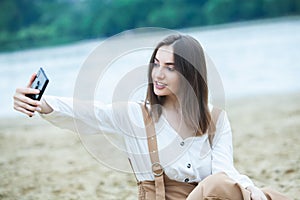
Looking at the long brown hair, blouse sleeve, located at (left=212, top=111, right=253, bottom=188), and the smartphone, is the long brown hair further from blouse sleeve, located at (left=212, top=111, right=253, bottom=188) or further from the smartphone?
the smartphone

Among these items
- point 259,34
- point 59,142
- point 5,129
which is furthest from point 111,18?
point 59,142

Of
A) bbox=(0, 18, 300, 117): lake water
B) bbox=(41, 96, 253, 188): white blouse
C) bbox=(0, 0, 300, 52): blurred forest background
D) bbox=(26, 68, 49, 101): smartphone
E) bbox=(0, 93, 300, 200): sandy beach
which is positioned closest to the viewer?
bbox=(26, 68, 49, 101): smartphone

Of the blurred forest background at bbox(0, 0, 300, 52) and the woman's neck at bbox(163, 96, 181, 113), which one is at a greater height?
the woman's neck at bbox(163, 96, 181, 113)

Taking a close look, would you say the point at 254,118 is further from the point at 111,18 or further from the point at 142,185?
the point at 111,18

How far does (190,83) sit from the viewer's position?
1.17m

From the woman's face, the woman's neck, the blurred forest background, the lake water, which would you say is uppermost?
the woman's face

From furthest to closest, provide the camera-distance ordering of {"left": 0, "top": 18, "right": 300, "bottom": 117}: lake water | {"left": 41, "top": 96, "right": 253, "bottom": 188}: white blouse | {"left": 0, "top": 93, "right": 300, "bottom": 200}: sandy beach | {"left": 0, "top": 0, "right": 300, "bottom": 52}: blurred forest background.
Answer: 1. {"left": 0, "top": 0, "right": 300, "bottom": 52}: blurred forest background
2. {"left": 0, "top": 18, "right": 300, "bottom": 117}: lake water
3. {"left": 0, "top": 93, "right": 300, "bottom": 200}: sandy beach
4. {"left": 41, "top": 96, "right": 253, "bottom": 188}: white blouse

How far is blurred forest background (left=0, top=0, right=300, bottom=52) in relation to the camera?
25.3ft

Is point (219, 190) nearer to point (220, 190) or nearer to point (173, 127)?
point (220, 190)

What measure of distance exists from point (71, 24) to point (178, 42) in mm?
7044

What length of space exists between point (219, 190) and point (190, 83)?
0.25 metres

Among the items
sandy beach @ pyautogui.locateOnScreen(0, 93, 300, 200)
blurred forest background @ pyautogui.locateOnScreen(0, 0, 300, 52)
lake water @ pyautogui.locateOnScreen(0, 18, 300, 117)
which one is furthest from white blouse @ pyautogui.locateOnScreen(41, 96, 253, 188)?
blurred forest background @ pyautogui.locateOnScreen(0, 0, 300, 52)

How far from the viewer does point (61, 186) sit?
213 centimetres

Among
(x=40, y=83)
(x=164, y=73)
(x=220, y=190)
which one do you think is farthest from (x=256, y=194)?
(x=40, y=83)
